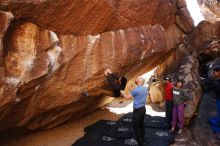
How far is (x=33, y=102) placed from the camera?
680 cm

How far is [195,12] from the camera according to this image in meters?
13.4

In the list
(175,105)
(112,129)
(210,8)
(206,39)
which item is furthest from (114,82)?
(210,8)

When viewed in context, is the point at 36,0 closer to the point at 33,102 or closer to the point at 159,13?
the point at 33,102

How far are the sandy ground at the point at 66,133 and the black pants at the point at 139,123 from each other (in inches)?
71.0

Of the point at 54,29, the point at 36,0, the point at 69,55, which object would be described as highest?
the point at 36,0

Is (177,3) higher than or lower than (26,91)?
higher

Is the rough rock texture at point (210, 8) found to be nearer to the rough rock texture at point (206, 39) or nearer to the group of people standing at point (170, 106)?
the rough rock texture at point (206, 39)

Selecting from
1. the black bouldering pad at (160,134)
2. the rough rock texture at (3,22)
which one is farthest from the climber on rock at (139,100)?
the rough rock texture at (3,22)

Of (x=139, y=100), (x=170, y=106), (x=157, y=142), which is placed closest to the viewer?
(x=139, y=100)

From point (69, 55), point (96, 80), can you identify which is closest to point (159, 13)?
point (96, 80)

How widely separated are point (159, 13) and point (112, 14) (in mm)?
2763

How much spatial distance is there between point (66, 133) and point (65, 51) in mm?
2640

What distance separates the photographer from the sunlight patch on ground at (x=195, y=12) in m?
12.9

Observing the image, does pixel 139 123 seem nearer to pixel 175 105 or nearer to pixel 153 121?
pixel 175 105
